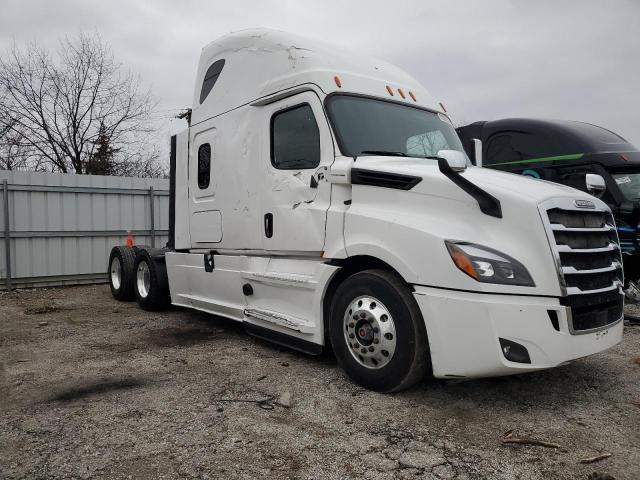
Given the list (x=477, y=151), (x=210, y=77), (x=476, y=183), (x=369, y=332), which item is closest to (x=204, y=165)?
(x=210, y=77)

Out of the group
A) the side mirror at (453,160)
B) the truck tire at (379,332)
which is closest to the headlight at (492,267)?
the truck tire at (379,332)

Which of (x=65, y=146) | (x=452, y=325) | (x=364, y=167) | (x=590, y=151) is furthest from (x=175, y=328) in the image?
(x=65, y=146)

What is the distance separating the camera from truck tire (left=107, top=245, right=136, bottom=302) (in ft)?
27.8

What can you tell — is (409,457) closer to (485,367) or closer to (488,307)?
(485,367)

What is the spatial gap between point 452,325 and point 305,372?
1618mm

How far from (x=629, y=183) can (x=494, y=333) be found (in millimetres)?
5366

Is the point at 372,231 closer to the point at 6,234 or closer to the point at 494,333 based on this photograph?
the point at 494,333

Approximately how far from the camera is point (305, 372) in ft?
14.9

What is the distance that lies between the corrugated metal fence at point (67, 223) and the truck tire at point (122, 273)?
2.20m

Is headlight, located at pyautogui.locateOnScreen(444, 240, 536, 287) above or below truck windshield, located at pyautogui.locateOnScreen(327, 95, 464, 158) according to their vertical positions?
below

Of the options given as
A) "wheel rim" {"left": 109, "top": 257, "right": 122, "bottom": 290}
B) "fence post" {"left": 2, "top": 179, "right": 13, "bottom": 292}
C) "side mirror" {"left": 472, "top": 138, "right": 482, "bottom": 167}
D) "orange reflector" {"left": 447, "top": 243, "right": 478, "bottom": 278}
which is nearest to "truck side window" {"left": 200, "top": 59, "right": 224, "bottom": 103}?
"side mirror" {"left": 472, "top": 138, "right": 482, "bottom": 167}

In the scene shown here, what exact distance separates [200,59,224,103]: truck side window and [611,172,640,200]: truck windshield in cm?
563

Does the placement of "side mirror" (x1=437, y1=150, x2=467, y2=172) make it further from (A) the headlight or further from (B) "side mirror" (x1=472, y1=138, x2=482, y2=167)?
(B) "side mirror" (x1=472, y1=138, x2=482, y2=167)

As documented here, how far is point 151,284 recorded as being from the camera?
7.55m
